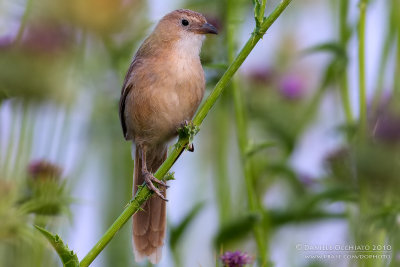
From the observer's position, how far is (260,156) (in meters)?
5.44

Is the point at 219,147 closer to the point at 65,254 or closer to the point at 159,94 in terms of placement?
the point at 159,94

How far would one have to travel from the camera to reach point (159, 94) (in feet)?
15.5

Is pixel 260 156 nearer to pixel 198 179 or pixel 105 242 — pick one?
pixel 198 179

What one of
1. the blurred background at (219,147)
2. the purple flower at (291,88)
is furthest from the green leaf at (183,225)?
the purple flower at (291,88)

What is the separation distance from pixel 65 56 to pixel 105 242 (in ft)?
6.41

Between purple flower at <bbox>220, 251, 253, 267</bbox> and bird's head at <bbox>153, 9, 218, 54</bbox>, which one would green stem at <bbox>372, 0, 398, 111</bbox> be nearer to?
bird's head at <bbox>153, 9, 218, 54</bbox>

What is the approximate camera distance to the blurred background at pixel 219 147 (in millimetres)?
3973

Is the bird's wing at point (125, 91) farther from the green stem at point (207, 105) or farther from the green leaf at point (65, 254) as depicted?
the green leaf at point (65, 254)

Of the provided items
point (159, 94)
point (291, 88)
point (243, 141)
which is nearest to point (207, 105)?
point (243, 141)

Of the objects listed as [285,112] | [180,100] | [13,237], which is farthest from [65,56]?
[285,112]

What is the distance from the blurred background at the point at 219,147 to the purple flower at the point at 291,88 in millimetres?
12

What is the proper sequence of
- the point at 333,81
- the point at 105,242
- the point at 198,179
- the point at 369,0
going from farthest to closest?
the point at 198,179 → the point at 333,81 → the point at 369,0 → the point at 105,242

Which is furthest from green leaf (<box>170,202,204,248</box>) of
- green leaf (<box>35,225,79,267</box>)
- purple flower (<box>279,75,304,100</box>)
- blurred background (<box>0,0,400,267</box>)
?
purple flower (<box>279,75,304,100</box>)

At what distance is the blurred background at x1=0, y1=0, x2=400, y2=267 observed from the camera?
397 centimetres
